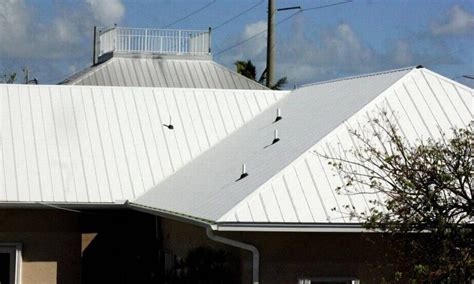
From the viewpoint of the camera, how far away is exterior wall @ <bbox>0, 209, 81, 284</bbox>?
21547mm

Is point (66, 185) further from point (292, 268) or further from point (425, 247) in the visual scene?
point (425, 247)

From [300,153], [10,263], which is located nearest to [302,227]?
[300,153]

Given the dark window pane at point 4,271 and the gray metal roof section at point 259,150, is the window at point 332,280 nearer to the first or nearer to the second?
the gray metal roof section at point 259,150

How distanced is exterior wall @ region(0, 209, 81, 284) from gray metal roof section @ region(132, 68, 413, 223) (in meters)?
1.61

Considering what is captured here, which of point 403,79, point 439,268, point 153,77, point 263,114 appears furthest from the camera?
point 153,77

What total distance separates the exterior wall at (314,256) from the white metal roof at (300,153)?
533 millimetres

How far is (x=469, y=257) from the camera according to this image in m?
11.3

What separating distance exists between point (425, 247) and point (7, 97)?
1474 cm

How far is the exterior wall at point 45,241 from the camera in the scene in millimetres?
21547

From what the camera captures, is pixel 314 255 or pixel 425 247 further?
pixel 314 255

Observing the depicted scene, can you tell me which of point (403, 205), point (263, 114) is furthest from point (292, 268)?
point (263, 114)

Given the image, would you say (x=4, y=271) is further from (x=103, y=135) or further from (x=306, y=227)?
(x=306, y=227)

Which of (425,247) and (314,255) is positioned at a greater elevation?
(314,255)

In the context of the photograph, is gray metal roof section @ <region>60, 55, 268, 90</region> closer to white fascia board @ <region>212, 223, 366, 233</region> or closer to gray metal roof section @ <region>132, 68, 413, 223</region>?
gray metal roof section @ <region>132, 68, 413, 223</region>
